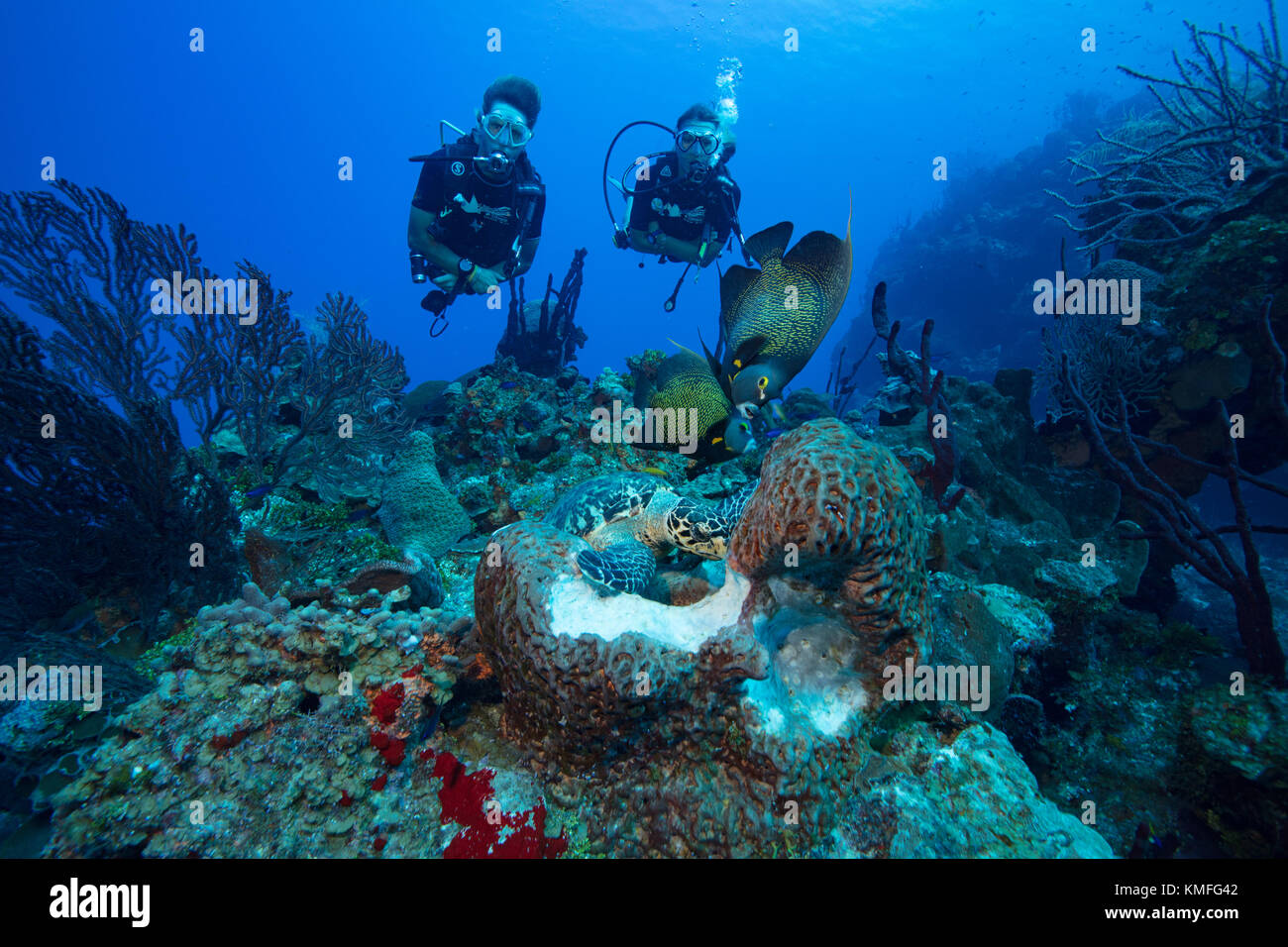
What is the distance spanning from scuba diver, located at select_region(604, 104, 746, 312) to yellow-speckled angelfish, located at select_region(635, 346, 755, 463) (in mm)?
5551

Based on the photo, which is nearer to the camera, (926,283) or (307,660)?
(307,660)

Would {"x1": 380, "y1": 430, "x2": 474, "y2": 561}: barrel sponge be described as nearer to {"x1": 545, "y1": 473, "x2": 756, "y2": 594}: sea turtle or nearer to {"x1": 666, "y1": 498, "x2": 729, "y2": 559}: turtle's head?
{"x1": 545, "y1": 473, "x2": 756, "y2": 594}: sea turtle

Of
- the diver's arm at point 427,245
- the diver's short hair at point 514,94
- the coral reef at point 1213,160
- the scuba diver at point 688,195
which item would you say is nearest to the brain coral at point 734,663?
the coral reef at point 1213,160

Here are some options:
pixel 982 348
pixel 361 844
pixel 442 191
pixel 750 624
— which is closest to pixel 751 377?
pixel 750 624

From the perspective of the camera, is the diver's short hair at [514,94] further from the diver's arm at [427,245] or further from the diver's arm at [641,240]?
the diver's arm at [641,240]

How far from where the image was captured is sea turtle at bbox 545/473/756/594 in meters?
2.78

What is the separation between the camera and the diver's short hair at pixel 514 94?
811 cm

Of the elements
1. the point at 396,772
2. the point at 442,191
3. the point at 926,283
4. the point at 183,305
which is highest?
the point at 926,283

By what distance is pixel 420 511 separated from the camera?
4.78 meters

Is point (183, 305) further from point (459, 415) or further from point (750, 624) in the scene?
point (750, 624)

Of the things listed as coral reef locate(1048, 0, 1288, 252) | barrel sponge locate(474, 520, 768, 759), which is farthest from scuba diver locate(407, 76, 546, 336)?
coral reef locate(1048, 0, 1288, 252)
